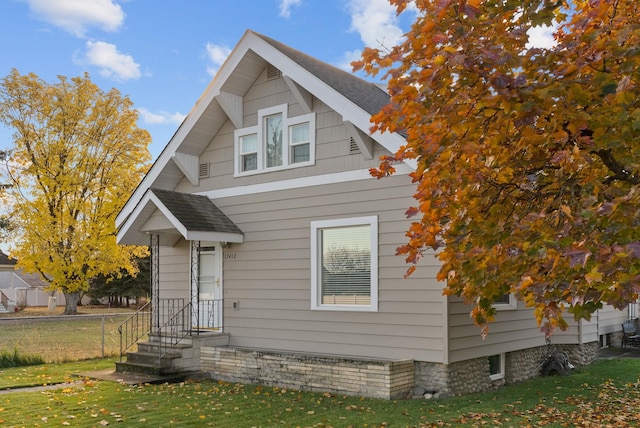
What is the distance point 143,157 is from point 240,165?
→ 20.1m

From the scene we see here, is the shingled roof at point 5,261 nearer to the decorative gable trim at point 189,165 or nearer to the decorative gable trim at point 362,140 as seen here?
the decorative gable trim at point 189,165

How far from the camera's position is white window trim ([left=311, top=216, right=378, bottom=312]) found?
440 inches

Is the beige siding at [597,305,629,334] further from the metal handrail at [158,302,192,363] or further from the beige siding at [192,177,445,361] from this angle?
the metal handrail at [158,302,192,363]

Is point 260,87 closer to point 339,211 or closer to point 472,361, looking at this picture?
point 339,211

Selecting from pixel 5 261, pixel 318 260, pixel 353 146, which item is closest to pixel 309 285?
pixel 318 260

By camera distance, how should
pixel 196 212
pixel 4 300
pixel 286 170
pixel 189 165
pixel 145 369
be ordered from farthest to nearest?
pixel 4 300
pixel 189 165
pixel 196 212
pixel 286 170
pixel 145 369

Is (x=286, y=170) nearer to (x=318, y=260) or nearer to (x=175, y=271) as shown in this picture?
(x=318, y=260)

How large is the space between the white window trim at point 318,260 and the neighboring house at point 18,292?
99.9 ft

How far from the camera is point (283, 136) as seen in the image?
13.0 m

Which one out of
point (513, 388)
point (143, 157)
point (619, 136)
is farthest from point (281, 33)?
point (143, 157)

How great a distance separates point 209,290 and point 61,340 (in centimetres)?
875

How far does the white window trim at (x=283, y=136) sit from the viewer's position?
12.4 metres

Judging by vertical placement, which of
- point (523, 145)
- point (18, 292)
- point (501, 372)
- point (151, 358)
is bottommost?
point (18, 292)

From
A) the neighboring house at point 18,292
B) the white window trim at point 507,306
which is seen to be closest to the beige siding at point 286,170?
the white window trim at point 507,306
